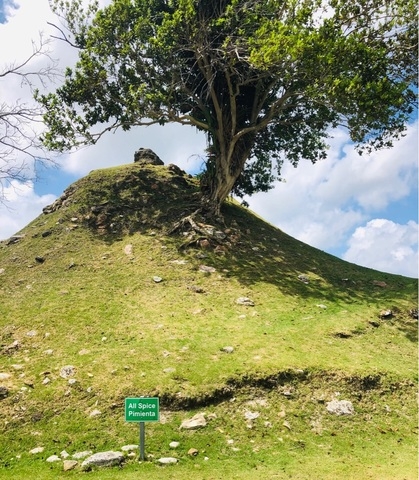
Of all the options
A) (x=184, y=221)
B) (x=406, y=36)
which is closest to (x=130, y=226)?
(x=184, y=221)

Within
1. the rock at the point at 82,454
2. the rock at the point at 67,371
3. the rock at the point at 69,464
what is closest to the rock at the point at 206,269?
the rock at the point at 67,371

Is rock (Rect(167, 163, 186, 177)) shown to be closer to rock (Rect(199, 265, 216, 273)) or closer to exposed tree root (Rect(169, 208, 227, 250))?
exposed tree root (Rect(169, 208, 227, 250))

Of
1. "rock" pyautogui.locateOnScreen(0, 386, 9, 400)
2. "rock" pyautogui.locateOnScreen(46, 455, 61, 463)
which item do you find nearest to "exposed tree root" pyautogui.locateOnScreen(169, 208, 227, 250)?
"rock" pyautogui.locateOnScreen(0, 386, 9, 400)

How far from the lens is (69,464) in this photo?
368 inches

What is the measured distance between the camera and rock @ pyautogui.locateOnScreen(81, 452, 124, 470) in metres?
9.34

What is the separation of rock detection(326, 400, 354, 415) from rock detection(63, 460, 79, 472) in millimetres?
6882

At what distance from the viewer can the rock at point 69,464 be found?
9266mm

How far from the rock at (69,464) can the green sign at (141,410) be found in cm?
151

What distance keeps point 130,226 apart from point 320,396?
17.1m

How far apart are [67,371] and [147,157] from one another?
26.6 metres

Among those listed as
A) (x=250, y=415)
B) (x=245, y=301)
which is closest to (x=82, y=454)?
(x=250, y=415)

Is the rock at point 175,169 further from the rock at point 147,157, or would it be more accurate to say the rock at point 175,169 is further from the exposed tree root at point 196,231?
the exposed tree root at point 196,231

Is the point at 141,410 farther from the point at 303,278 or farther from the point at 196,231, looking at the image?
the point at 196,231

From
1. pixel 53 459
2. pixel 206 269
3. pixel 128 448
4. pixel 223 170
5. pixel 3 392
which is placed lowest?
pixel 53 459
